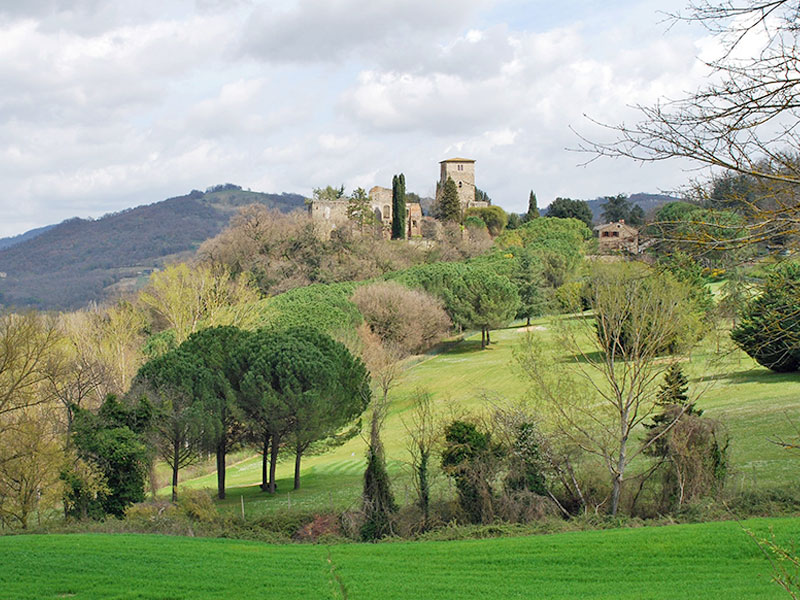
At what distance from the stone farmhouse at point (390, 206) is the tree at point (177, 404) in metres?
47.9

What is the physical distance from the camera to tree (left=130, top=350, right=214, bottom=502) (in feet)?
86.5

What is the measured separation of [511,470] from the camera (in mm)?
20156

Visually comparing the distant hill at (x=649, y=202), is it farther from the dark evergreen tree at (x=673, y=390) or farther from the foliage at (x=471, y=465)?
the foliage at (x=471, y=465)

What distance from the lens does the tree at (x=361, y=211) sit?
283 ft

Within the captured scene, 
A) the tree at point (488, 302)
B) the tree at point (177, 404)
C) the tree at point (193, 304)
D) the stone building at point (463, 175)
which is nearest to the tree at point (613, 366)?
the tree at point (177, 404)

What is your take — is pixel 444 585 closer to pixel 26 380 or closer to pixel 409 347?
pixel 26 380

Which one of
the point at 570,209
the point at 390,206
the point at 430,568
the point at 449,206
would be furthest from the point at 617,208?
the point at 430,568

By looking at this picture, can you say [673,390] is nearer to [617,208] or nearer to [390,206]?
[390,206]

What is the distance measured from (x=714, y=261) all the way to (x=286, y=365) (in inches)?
863

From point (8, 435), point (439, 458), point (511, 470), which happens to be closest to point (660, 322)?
point (511, 470)

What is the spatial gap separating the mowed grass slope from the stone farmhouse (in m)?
36.1

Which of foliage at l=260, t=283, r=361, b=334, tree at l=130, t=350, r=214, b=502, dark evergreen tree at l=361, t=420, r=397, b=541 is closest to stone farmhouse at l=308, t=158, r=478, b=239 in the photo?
foliage at l=260, t=283, r=361, b=334

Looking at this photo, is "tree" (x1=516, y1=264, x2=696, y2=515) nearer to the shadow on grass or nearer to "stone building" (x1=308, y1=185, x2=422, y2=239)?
the shadow on grass

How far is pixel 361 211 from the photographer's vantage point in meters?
87.4
